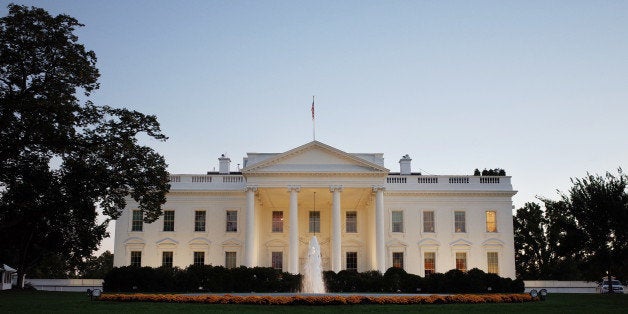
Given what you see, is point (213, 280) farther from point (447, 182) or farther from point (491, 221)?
point (491, 221)

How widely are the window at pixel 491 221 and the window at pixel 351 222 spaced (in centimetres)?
943

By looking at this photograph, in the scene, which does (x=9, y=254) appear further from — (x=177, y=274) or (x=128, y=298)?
(x=128, y=298)

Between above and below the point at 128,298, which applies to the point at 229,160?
above

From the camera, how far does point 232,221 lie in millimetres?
43719

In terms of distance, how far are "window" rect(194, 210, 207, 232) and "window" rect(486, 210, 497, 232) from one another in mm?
20335

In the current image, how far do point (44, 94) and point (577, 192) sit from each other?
82.4 ft

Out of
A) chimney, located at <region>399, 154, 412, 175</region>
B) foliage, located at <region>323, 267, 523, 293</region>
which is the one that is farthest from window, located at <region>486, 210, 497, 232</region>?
foliage, located at <region>323, 267, 523, 293</region>

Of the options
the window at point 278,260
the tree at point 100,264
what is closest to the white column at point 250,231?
the window at point 278,260

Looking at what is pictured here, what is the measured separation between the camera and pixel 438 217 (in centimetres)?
4359

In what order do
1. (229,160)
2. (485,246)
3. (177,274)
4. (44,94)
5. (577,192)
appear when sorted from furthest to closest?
(229,160) < (485,246) < (177,274) < (577,192) < (44,94)

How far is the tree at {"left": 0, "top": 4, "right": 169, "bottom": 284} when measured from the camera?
21.6m

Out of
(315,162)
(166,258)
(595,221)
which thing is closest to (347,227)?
(315,162)

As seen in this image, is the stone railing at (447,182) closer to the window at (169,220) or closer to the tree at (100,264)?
the window at (169,220)

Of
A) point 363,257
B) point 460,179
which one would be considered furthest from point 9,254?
point 460,179
